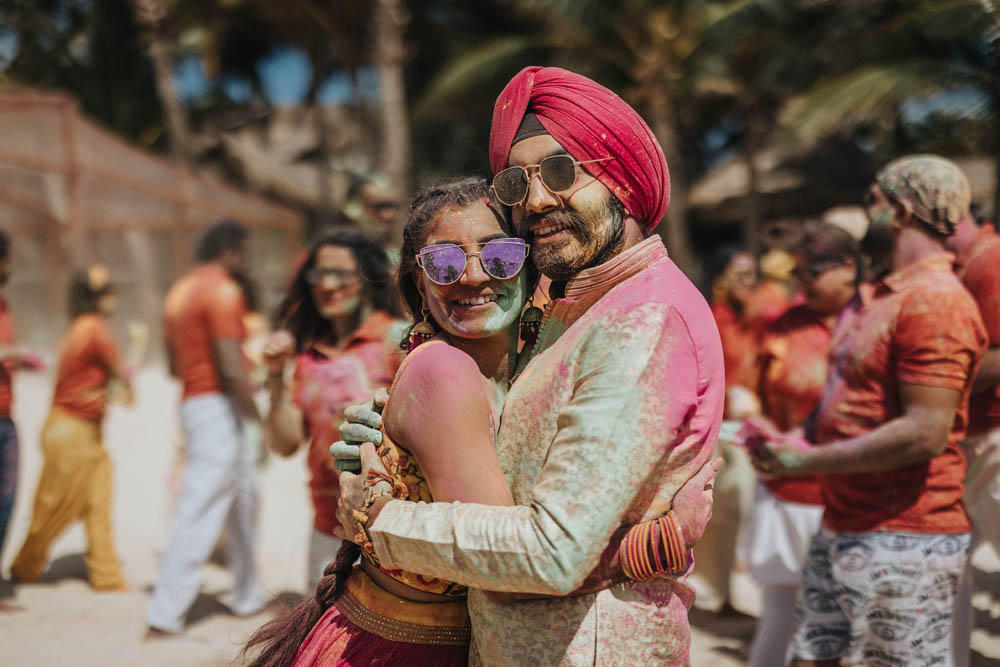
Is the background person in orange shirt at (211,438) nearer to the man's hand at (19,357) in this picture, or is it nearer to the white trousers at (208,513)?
the white trousers at (208,513)

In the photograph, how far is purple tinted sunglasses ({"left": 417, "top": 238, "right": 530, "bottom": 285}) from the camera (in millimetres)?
1920

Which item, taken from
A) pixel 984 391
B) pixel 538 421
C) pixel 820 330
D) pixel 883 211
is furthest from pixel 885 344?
pixel 538 421

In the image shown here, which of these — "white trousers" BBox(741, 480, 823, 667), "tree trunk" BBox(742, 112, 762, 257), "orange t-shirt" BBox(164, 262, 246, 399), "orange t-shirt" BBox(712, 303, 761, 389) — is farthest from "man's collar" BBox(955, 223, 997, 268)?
"tree trunk" BBox(742, 112, 762, 257)

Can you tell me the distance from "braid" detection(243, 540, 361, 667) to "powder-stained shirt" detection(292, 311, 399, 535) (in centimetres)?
131

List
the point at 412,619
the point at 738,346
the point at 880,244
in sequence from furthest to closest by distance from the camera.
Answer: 1. the point at 738,346
2. the point at 880,244
3. the point at 412,619

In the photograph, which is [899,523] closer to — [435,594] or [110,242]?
[435,594]

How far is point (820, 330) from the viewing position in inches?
171

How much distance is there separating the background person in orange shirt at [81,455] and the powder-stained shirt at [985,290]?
16.4 ft

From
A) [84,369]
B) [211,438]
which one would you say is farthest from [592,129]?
[84,369]

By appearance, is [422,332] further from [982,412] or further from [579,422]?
[982,412]

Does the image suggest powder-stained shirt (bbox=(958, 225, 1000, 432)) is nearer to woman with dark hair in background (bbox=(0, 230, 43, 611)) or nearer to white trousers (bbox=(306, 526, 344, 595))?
white trousers (bbox=(306, 526, 344, 595))

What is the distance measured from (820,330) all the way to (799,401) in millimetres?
348

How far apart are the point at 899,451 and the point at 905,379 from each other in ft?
0.74

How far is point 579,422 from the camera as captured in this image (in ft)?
5.45
